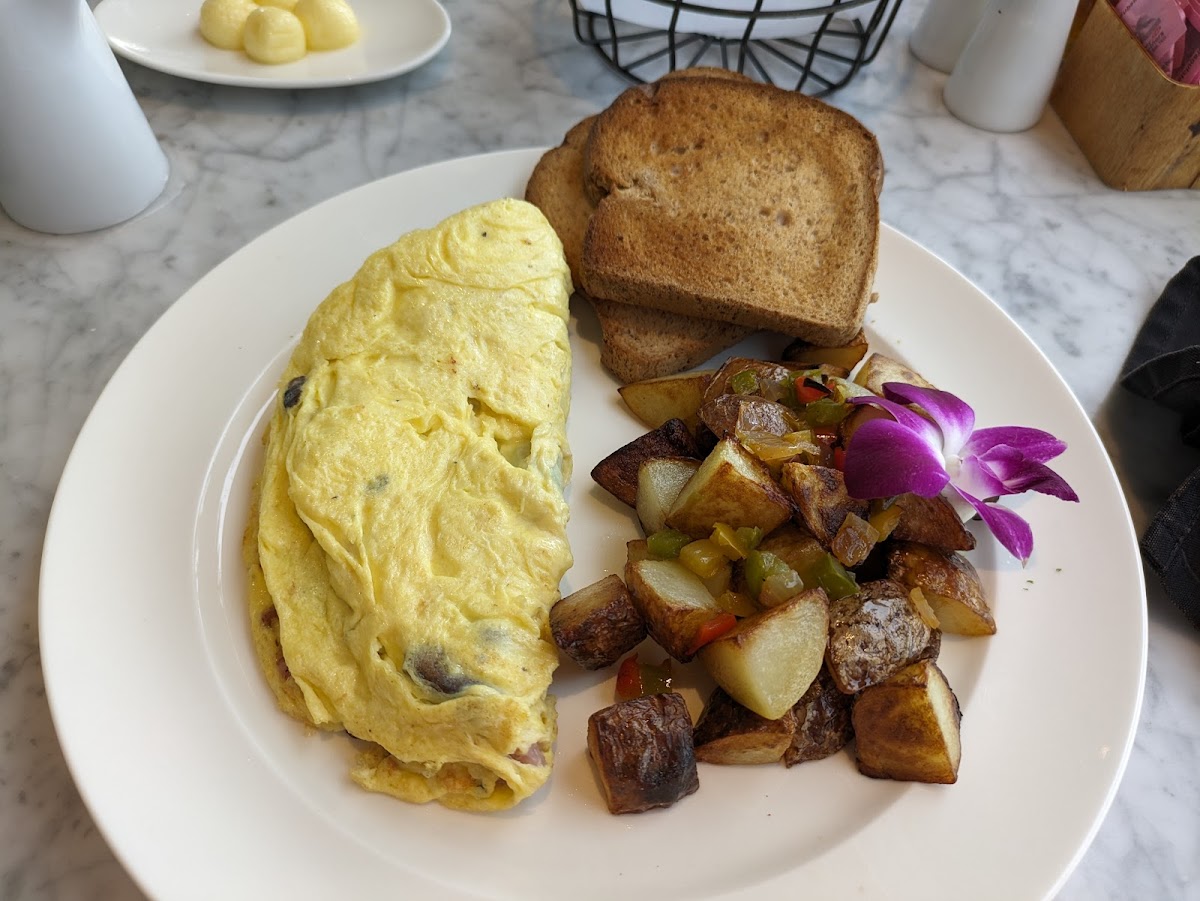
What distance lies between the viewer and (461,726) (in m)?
1.44

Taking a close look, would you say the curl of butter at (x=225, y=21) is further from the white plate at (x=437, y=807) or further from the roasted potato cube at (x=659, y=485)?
the roasted potato cube at (x=659, y=485)

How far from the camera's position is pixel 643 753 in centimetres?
151

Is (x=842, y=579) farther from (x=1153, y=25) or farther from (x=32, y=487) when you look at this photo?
(x=1153, y=25)

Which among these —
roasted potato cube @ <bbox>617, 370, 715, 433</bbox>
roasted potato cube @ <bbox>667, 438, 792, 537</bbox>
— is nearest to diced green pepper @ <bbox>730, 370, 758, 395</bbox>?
roasted potato cube @ <bbox>617, 370, 715, 433</bbox>

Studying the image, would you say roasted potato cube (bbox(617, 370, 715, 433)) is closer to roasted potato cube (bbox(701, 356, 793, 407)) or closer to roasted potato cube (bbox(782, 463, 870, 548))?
roasted potato cube (bbox(701, 356, 793, 407))

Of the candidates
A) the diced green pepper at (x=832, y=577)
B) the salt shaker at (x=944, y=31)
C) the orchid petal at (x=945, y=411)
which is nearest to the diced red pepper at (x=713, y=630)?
the diced green pepper at (x=832, y=577)

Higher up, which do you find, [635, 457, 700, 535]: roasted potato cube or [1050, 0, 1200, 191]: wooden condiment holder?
[1050, 0, 1200, 191]: wooden condiment holder

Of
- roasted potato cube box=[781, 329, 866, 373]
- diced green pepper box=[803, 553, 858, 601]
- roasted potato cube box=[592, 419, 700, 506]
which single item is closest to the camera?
diced green pepper box=[803, 553, 858, 601]

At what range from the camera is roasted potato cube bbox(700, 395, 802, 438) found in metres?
1.87

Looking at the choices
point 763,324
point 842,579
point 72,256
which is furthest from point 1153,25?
point 72,256

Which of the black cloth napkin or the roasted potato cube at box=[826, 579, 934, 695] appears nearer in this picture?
the roasted potato cube at box=[826, 579, 934, 695]

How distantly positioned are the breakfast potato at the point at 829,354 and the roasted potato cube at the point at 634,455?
1.65 feet

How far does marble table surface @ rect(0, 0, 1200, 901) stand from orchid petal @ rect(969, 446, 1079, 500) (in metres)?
0.64

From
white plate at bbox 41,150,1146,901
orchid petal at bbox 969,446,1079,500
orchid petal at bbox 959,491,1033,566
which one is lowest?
white plate at bbox 41,150,1146,901
